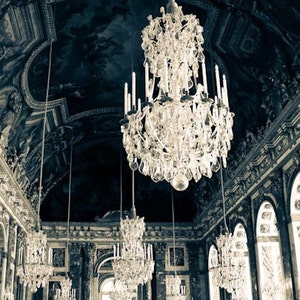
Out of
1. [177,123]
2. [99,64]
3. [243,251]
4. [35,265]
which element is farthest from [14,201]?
[177,123]

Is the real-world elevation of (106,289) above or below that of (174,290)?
above

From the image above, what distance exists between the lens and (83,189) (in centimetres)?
2080

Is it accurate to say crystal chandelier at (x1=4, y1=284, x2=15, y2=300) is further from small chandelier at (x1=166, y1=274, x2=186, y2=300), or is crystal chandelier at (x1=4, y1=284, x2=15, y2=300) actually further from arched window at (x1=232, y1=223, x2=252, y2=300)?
arched window at (x1=232, y1=223, x2=252, y2=300)

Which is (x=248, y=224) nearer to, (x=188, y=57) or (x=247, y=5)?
(x=247, y=5)

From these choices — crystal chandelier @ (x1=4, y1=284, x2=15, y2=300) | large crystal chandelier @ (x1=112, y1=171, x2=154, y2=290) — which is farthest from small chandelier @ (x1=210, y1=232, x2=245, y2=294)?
crystal chandelier @ (x1=4, y1=284, x2=15, y2=300)

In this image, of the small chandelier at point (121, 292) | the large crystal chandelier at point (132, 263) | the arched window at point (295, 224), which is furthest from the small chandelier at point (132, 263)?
the arched window at point (295, 224)

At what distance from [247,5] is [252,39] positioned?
1.13m

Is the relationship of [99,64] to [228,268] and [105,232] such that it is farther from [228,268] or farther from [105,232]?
[105,232]

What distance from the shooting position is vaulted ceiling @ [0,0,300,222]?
10609mm

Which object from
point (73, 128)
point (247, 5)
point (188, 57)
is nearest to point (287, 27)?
point (247, 5)

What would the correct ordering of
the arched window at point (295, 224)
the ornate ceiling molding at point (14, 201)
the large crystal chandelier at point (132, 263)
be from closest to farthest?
the large crystal chandelier at point (132, 263) → the arched window at point (295, 224) → the ornate ceiling molding at point (14, 201)

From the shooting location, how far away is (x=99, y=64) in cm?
1341

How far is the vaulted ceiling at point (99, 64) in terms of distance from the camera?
1061cm

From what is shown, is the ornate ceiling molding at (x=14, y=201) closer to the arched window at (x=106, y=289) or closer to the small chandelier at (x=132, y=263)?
the small chandelier at (x=132, y=263)
